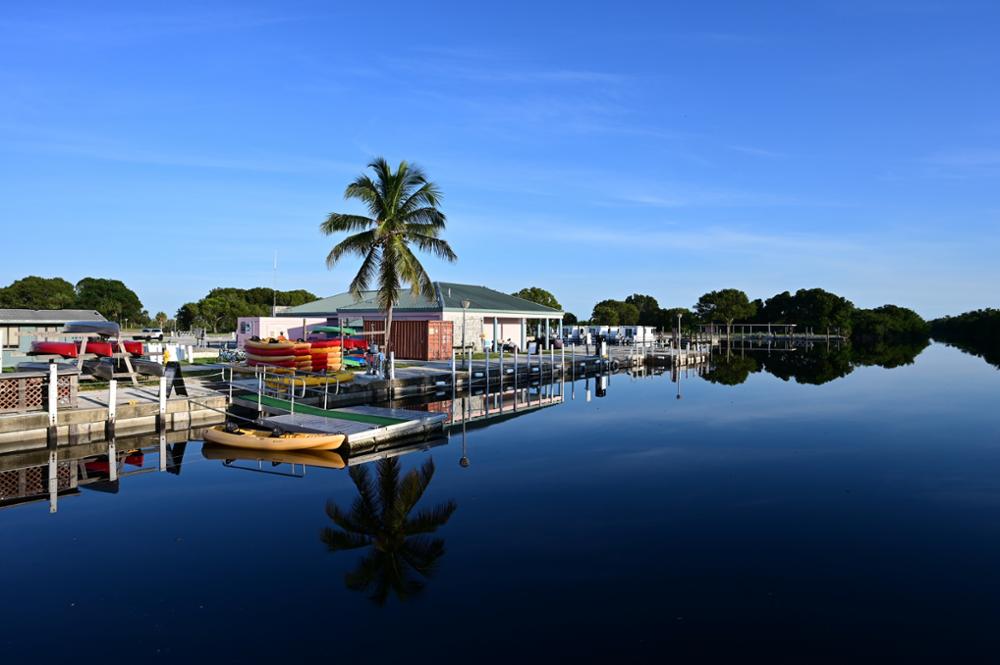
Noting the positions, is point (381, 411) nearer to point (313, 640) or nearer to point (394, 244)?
point (394, 244)

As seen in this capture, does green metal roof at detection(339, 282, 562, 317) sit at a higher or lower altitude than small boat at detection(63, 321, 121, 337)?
higher

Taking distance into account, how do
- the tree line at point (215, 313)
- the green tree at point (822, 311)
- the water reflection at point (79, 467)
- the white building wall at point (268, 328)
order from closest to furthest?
1. the water reflection at point (79, 467)
2. the white building wall at point (268, 328)
3. the tree line at point (215, 313)
4. the green tree at point (822, 311)

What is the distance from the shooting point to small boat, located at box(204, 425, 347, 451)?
57.8 ft

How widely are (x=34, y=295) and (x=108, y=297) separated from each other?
964cm

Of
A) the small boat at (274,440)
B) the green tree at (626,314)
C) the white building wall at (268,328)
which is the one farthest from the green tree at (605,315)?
the small boat at (274,440)

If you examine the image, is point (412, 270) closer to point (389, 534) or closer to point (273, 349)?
point (273, 349)

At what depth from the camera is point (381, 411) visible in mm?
22125

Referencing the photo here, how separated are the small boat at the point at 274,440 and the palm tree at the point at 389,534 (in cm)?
250

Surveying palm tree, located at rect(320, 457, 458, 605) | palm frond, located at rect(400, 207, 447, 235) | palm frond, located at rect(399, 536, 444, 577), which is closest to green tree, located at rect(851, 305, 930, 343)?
palm frond, located at rect(400, 207, 447, 235)

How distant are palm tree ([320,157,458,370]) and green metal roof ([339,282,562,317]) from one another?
27.2 feet

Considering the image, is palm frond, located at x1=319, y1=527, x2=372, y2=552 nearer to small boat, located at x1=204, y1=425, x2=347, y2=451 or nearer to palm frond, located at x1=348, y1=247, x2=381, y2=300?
small boat, located at x1=204, y1=425, x2=347, y2=451

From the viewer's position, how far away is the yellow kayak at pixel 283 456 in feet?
56.2

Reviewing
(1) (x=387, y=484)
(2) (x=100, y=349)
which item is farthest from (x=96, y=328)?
(1) (x=387, y=484)

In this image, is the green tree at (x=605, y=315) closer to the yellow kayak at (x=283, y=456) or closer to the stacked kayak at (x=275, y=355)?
the stacked kayak at (x=275, y=355)
